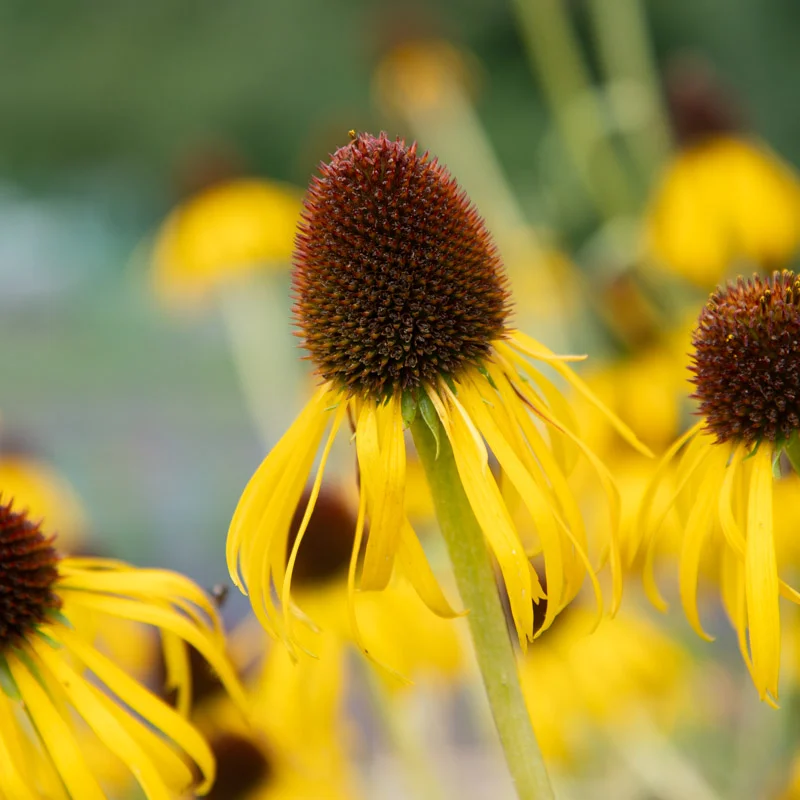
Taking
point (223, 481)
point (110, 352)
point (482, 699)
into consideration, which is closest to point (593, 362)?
point (482, 699)

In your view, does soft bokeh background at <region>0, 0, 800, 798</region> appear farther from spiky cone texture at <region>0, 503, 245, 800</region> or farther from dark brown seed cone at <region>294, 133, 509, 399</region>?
dark brown seed cone at <region>294, 133, 509, 399</region>

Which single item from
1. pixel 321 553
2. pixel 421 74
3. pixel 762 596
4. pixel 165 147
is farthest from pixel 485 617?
pixel 165 147

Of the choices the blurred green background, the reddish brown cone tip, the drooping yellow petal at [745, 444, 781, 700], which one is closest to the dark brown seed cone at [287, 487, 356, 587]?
the reddish brown cone tip

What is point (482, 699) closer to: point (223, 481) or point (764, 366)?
point (764, 366)

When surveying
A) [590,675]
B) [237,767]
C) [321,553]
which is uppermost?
[321,553]

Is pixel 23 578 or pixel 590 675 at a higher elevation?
pixel 23 578

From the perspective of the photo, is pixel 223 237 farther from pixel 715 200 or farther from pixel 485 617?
pixel 485 617
